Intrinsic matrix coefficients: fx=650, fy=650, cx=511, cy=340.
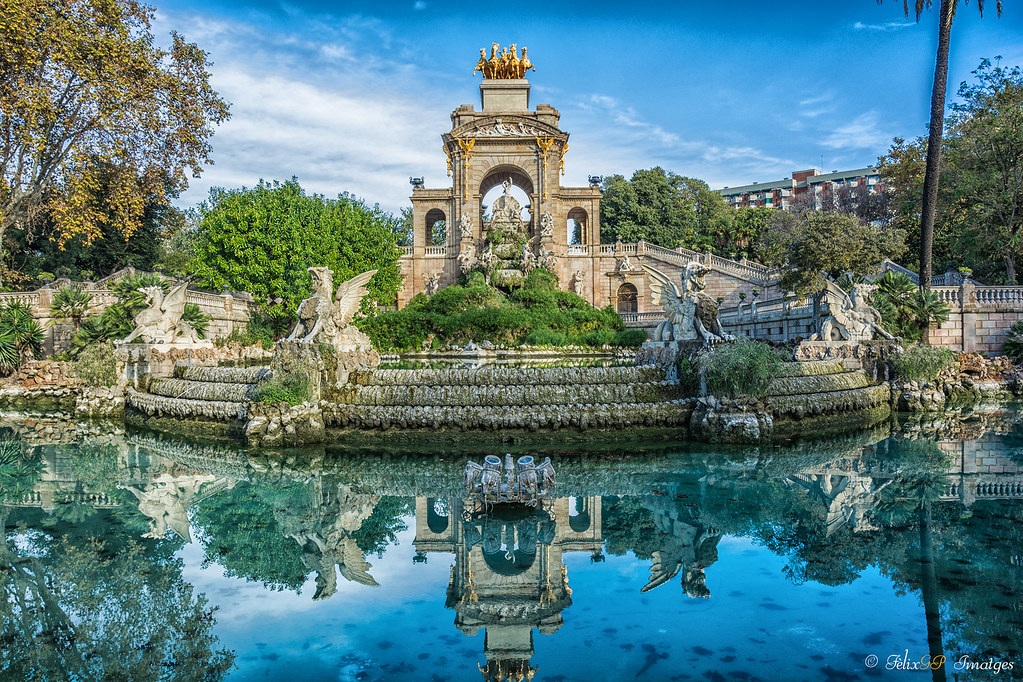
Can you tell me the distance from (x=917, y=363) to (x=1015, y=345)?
6.77 meters

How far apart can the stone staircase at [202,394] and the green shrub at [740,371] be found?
7.79m

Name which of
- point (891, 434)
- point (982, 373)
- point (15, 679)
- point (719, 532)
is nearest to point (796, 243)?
point (982, 373)

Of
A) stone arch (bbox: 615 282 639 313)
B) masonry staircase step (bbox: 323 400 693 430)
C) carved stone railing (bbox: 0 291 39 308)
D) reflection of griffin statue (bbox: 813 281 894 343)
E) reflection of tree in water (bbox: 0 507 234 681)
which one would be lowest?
reflection of tree in water (bbox: 0 507 234 681)

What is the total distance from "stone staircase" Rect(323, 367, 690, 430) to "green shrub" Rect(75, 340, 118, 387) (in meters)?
7.08

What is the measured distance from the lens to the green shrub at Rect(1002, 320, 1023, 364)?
63.3 feet

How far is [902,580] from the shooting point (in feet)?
16.8

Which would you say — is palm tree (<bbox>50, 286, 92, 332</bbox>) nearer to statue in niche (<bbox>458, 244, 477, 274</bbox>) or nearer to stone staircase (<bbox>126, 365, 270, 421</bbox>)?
stone staircase (<bbox>126, 365, 270, 421</bbox>)

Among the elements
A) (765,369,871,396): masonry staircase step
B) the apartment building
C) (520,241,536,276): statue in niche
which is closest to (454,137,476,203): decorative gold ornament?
(520,241,536,276): statue in niche

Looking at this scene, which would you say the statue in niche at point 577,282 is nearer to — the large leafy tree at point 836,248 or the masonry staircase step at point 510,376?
the large leafy tree at point 836,248

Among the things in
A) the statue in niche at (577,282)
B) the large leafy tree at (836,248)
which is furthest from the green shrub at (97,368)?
the statue in niche at (577,282)

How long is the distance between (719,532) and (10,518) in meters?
7.53

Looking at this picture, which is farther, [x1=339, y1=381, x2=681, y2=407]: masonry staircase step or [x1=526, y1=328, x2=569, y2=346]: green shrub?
[x1=526, y1=328, x2=569, y2=346]: green shrub

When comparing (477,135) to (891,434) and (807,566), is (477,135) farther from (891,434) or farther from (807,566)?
(807,566)

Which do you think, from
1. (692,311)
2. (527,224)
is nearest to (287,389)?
(692,311)
